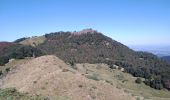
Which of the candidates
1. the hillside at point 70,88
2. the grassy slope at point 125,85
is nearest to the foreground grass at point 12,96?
the grassy slope at point 125,85

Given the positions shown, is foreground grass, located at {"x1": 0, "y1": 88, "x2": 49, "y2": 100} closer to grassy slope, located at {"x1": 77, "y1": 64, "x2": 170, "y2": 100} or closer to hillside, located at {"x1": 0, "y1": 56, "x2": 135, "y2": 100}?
hillside, located at {"x1": 0, "y1": 56, "x2": 135, "y2": 100}

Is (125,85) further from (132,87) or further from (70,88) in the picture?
(70,88)

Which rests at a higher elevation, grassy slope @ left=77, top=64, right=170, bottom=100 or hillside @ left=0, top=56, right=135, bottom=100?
hillside @ left=0, top=56, right=135, bottom=100

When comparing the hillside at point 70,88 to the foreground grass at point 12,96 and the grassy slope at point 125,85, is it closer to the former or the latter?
the grassy slope at point 125,85

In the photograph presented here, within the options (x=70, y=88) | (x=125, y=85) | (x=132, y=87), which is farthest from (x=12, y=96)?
(x=132, y=87)

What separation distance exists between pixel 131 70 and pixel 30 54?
73528 mm

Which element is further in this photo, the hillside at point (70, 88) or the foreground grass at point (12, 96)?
the hillside at point (70, 88)

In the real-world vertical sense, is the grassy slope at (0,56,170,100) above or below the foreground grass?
below

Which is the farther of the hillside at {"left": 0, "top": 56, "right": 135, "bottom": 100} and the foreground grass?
the hillside at {"left": 0, "top": 56, "right": 135, "bottom": 100}

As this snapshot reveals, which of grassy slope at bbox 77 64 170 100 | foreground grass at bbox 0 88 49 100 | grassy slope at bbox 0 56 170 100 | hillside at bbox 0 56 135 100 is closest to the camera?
foreground grass at bbox 0 88 49 100

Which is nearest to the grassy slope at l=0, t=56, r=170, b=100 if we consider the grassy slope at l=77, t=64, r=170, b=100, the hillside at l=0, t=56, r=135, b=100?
the grassy slope at l=77, t=64, r=170, b=100

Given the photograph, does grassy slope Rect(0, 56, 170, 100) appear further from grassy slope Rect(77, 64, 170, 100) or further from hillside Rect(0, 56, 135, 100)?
hillside Rect(0, 56, 135, 100)

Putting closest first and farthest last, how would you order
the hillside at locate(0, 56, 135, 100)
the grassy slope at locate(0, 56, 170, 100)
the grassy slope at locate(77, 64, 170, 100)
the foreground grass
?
Result: the foreground grass < the hillside at locate(0, 56, 135, 100) < the grassy slope at locate(0, 56, 170, 100) < the grassy slope at locate(77, 64, 170, 100)

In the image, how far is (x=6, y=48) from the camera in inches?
5271
